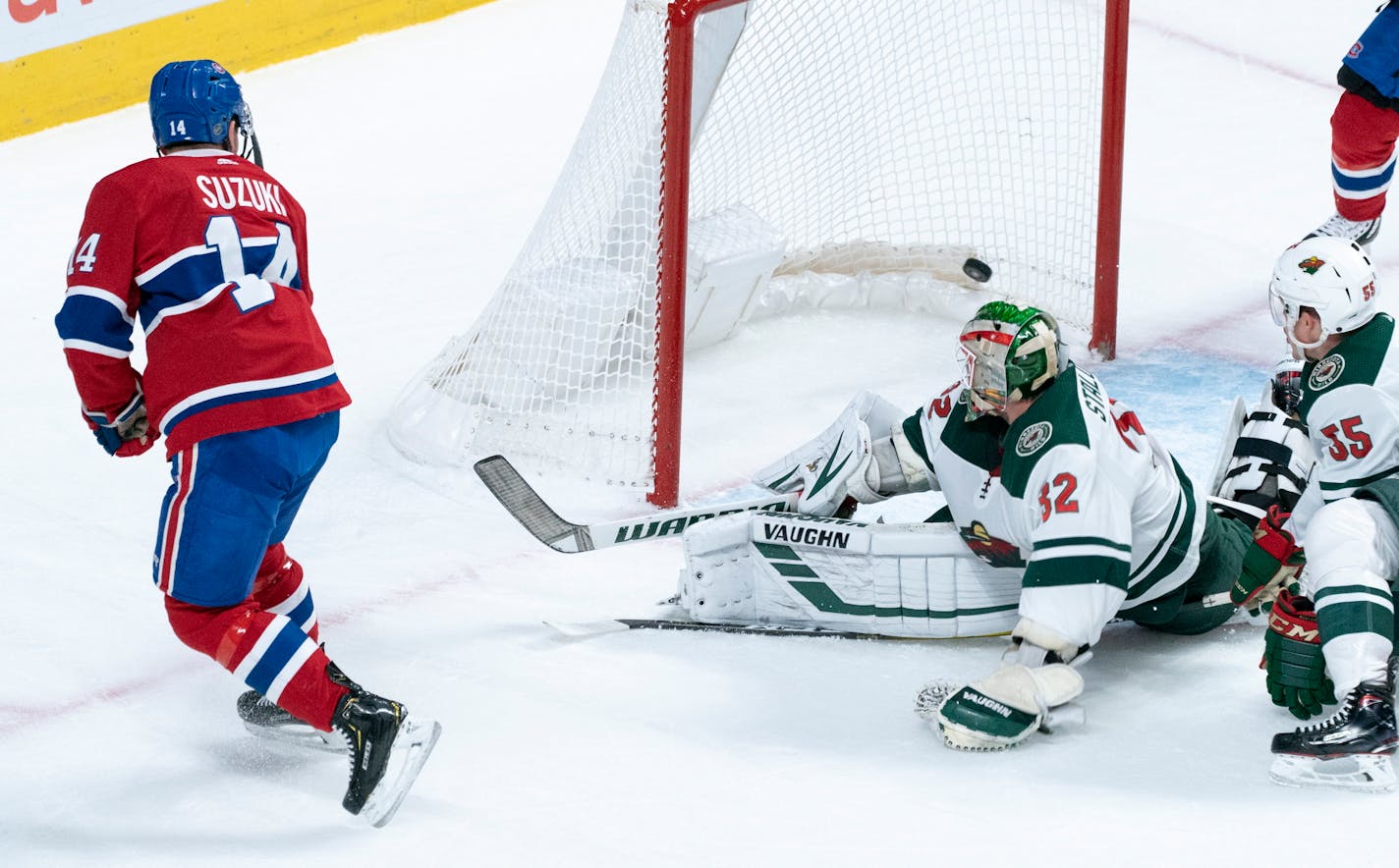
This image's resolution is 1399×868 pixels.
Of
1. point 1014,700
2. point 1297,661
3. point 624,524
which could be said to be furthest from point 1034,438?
point 624,524

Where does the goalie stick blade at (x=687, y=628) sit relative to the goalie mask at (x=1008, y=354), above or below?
below

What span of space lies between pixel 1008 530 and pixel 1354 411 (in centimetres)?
56

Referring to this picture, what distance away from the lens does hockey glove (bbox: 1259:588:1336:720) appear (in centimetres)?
284

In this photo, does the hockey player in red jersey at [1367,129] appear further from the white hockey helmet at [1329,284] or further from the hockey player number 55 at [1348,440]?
the hockey player number 55 at [1348,440]

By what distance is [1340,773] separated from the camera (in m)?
2.67

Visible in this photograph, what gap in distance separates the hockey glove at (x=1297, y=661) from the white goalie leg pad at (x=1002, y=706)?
0.31 meters

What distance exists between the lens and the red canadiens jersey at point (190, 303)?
2674 mm

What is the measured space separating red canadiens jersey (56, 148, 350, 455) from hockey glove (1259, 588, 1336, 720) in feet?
4.80

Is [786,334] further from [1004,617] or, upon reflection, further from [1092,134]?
[1004,617]

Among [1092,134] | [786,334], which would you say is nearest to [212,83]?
[786,334]

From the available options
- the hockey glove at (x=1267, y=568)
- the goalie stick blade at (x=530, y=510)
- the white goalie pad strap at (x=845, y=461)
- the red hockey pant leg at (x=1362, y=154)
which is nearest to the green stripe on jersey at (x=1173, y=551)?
the hockey glove at (x=1267, y=568)

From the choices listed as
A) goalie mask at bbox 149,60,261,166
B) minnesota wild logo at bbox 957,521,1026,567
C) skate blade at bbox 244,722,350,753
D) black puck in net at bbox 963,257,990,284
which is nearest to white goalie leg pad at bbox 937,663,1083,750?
minnesota wild logo at bbox 957,521,1026,567

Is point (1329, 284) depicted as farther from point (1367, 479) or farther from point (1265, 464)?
point (1265, 464)

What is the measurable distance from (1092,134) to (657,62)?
59.0 inches
